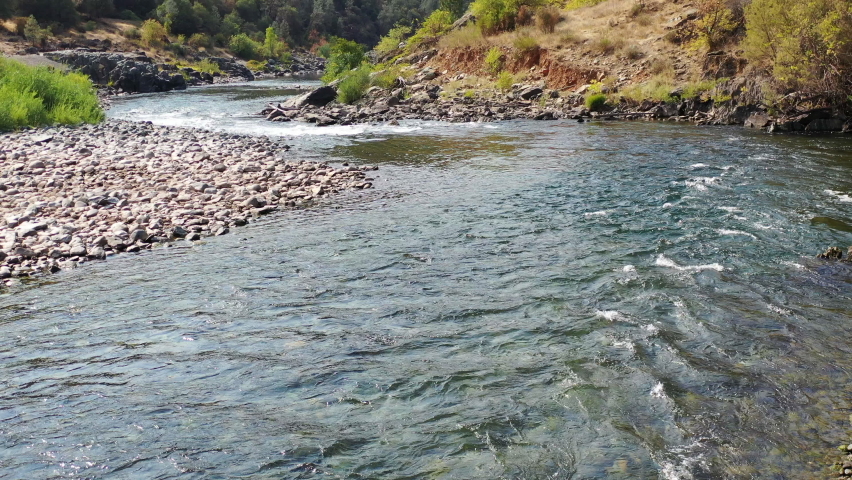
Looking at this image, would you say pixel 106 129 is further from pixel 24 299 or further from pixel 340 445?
pixel 340 445

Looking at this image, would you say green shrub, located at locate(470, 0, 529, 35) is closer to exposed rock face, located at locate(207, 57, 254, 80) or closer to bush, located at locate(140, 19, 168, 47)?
exposed rock face, located at locate(207, 57, 254, 80)

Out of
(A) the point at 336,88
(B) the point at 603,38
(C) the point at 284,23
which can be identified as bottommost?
(A) the point at 336,88

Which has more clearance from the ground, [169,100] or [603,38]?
[603,38]

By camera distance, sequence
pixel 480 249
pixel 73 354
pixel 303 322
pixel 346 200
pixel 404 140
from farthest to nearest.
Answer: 1. pixel 404 140
2. pixel 346 200
3. pixel 480 249
4. pixel 303 322
5. pixel 73 354

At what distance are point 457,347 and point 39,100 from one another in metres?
25.3

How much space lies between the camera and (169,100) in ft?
149

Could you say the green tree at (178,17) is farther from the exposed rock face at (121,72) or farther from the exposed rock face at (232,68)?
the exposed rock face at (121,72)

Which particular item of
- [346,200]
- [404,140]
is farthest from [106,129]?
[346,200]

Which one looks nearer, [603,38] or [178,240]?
[178,240]

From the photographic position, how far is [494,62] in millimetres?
41156

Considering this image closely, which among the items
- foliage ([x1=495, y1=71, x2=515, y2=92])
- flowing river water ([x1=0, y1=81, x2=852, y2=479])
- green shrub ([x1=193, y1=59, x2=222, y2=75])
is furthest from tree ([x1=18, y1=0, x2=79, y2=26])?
flowing river water ([x1=0, y1=81, x2=852, y2=479])

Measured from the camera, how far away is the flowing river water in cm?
566

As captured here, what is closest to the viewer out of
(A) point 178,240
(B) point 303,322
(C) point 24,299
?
(B) point 303,322

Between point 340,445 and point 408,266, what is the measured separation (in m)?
5.02
